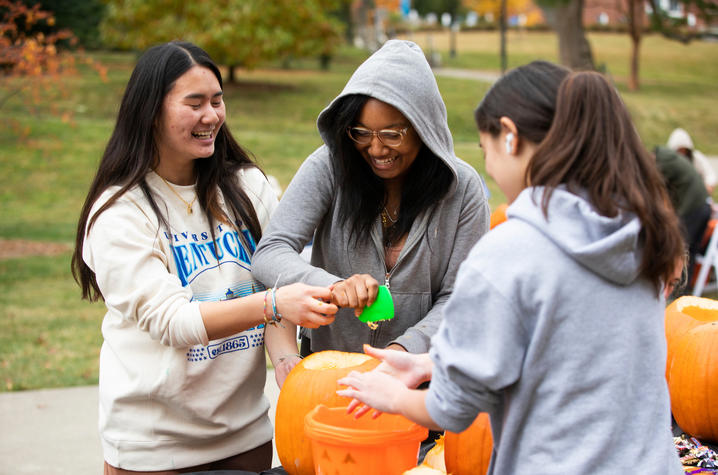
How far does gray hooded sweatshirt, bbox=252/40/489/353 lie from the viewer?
2.31 meters

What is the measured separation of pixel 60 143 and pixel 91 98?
466cm

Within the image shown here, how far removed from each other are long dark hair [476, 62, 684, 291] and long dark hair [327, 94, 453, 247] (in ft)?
3.03

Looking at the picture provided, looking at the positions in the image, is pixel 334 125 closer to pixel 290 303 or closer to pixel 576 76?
pixel 290 303

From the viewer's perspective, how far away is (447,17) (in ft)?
157

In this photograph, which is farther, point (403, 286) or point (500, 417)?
point (403, 286)

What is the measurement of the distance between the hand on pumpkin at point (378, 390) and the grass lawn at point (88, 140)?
192 inches

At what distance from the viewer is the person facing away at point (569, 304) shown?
141 cm

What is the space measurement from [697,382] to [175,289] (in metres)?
1.82

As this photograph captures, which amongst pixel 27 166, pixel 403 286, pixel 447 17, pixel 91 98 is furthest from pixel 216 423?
pixel 447 17

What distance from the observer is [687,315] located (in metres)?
3.15

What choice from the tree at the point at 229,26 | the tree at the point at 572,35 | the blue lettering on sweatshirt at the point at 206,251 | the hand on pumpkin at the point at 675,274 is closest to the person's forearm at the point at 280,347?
the blue lettering on sweatshirt at the point at 206,251

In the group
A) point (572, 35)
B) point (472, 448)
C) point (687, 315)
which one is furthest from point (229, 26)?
point (472, 448)

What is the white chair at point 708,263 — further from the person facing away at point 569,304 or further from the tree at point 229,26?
the tree at point 229,26

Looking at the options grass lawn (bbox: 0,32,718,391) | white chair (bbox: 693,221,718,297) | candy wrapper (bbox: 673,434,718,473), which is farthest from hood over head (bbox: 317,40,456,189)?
white chair (bbox: 693,221,718,297)
